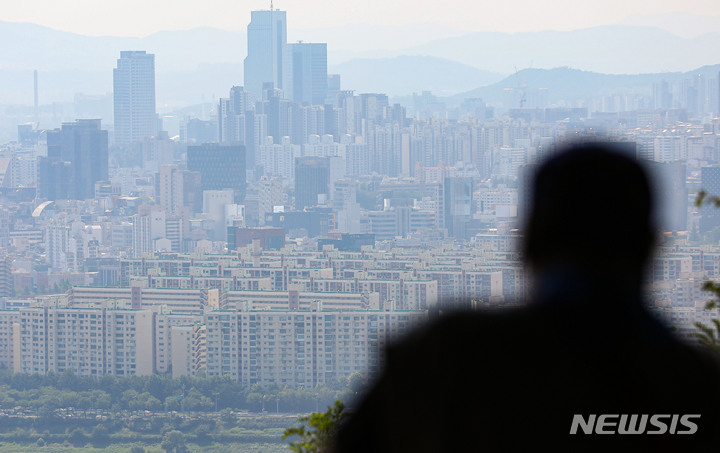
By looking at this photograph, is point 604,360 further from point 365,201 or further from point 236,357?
point 365,201

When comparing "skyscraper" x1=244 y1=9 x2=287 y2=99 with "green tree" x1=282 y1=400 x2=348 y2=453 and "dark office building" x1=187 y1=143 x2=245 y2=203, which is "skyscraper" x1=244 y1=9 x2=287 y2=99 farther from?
"green tree" x1=282 y1=400 x2=348 y2=453

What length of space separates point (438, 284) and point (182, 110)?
103 feet

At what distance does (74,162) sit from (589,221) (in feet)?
103

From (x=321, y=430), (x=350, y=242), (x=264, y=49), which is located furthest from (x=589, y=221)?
(x=264, y=49)

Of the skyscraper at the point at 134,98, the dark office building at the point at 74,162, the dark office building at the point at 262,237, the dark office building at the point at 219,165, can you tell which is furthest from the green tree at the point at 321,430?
the skyscraper at the point at 134,98

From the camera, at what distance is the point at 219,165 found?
100.0 ft

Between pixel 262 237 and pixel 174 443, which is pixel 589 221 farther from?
pixel 262 237

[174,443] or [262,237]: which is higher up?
[262,237]

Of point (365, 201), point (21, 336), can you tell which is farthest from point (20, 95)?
point (21, 336)

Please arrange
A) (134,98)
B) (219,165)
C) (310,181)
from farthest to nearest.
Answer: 1. (134,98)
2. (219,165)
3. (310,181)

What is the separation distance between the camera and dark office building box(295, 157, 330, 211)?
28750 mm

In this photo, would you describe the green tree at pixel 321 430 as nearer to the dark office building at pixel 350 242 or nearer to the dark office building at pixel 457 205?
the dark office building at pixel 350 242

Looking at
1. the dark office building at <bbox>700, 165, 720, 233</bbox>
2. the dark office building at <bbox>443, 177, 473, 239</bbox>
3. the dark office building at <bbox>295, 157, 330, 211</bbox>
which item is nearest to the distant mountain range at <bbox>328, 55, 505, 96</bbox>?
the dark office building at <bbox>295, 157, 330, 211</bbox>

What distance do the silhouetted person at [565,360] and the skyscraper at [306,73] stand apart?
39.6 meters
